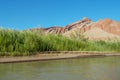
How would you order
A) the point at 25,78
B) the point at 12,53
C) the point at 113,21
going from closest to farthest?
the point at 25,78, the point at 12,53, the point at 113,21

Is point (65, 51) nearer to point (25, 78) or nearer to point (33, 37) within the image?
point (33, 37)

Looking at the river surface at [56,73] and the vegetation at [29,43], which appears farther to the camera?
the vegetation at [29,43]

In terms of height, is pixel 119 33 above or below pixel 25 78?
above

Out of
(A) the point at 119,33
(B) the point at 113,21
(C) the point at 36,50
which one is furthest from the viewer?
(B) the point at 113,21

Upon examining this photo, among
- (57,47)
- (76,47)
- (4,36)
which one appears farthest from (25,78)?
(76,47)

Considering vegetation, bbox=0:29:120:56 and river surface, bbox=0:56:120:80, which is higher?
vegetation, bbox=0:29:120:56

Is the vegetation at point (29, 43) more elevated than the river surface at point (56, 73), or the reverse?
the vegetation at point (29, 43)

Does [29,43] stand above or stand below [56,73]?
above

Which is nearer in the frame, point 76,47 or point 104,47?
point 76,47

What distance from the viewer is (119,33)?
169125mm

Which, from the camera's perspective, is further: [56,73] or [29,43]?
[29,43]

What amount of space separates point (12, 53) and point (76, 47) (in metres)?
17.8

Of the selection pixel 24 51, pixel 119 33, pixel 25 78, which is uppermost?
pixel 119 33

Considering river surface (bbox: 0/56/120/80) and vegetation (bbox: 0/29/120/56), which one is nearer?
river surface (bbox: 0/56/120/80)
